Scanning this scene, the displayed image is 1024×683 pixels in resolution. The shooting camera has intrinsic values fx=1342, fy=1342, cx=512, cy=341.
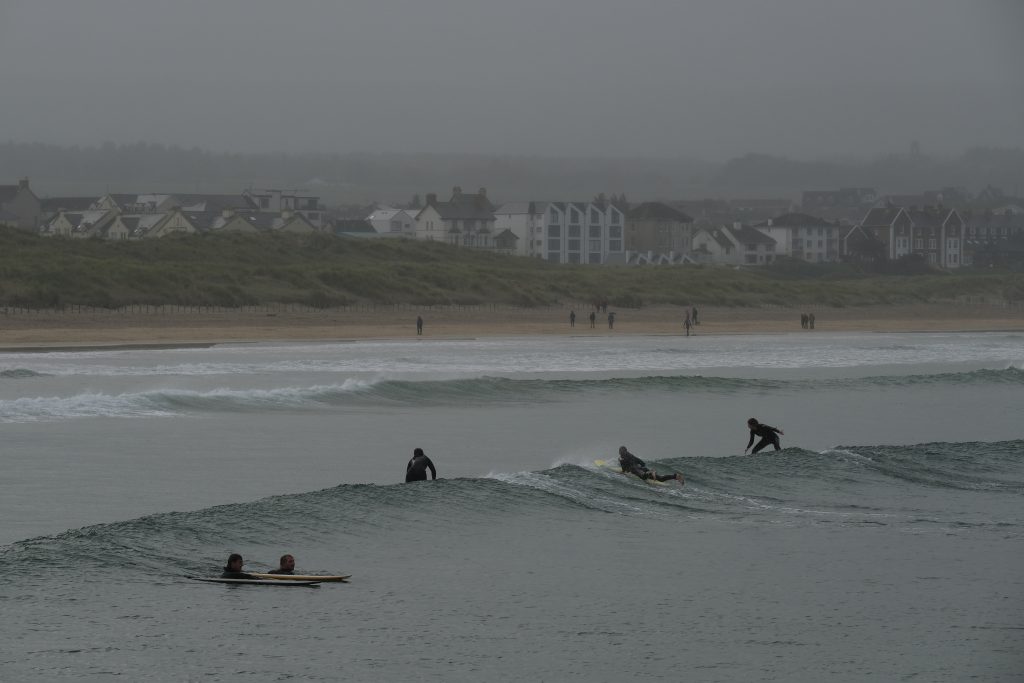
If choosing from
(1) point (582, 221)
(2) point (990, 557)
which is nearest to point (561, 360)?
(2) point (990, 557)

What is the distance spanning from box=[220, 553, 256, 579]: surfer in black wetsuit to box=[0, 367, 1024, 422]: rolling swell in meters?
16.4

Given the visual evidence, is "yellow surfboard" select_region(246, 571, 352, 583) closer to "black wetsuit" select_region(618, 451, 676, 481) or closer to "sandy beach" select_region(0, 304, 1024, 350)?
"black wetsuit" select_region(618, 451, 676, 481)

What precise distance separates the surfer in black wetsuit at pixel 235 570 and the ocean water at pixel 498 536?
0.28 meters

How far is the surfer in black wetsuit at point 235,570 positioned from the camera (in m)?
17.2

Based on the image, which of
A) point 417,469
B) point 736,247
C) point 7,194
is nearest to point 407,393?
point 417,469

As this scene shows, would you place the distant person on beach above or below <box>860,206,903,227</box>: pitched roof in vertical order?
below

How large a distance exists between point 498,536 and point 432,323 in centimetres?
5280

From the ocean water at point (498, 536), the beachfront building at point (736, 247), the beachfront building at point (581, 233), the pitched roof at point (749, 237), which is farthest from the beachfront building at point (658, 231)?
the ocean water at point (498, 536)

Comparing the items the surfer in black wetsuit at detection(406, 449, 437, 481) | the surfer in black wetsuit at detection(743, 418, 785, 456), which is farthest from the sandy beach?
the surfer in black wetsuit at detection(743, 418, 785, 456)

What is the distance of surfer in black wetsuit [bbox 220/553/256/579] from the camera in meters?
17.2

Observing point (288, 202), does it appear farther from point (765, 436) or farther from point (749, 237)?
point (765, 436)

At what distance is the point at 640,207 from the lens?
153250mm

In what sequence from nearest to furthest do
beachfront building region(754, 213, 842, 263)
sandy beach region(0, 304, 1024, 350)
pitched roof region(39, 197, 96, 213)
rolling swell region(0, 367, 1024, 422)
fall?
rolling swell region(0, 367, 1024, 422)
sandy beach region(0, 304, 1024, 350)
pitched roof region(39, 197, 96, 213)
beachfront building region(754, 213, 842, 263)

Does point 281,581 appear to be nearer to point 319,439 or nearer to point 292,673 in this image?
point 292,673
